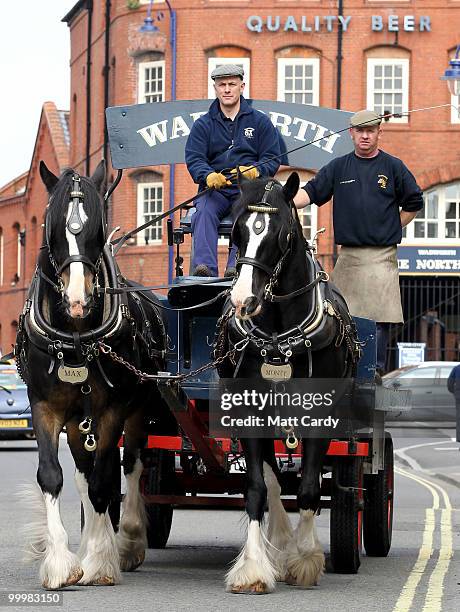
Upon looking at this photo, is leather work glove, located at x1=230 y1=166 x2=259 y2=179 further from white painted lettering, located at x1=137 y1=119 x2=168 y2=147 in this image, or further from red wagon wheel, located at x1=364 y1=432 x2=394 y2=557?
red wagon wheel, located at x1=364 y1=432 x2=394 y2=557

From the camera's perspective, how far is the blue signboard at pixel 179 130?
1182 centimetres

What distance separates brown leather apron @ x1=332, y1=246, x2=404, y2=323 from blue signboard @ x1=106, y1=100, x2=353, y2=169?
50.1 inches

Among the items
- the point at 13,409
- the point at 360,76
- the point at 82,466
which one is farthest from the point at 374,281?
the point at 360,76

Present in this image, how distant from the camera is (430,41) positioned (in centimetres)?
4300

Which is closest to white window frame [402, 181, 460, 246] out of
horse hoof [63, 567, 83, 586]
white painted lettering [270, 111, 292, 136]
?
white painted lettering [270, 111, 292, 136]

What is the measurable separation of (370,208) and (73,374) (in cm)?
286

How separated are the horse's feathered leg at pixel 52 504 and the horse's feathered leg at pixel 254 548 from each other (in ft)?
3.12

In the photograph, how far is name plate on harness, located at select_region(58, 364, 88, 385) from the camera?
29.3ft

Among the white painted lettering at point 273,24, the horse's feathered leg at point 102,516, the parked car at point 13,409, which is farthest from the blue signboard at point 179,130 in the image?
the white painted lettering at point 273,24

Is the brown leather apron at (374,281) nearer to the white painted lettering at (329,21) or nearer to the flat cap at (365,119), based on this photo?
the flat cap at (365,119)

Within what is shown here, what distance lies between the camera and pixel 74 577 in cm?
878

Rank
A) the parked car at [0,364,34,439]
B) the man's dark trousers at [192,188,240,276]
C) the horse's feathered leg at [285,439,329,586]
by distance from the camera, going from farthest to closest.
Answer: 1. the parked car at [0,364,34,439]
2. the man's dark trousers at [192,188,240,276]
3. the horse's feathered leg at [285,439,329,586]

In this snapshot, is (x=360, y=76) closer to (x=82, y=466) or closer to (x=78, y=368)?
(x=82, y=466)

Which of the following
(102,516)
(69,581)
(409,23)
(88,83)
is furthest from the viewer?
(88,83)
